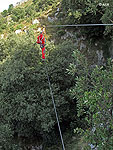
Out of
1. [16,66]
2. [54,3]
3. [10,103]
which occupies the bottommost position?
[10,103]

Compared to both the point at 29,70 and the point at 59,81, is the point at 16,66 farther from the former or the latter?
the point at 59,81

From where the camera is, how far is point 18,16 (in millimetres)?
34594

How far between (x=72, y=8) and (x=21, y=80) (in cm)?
999

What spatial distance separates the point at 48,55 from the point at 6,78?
13.9 ft

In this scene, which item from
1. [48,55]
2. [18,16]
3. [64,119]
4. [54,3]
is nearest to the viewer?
[64,119]

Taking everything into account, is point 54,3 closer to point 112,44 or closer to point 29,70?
point 112,44

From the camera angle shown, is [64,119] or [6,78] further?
[64,119]

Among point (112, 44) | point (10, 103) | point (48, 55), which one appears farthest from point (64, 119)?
point (112, 44)

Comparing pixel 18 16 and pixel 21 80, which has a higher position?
pixel 18 16

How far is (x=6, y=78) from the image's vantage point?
13.4 metres

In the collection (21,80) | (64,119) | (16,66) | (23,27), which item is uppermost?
(23,27)

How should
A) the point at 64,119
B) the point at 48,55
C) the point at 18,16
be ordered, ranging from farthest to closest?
the point at 18,16 < the point at 48,55 < the point at 64,119

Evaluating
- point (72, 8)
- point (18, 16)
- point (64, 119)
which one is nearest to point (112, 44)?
point (72, 8)

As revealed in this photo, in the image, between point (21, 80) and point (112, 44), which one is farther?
point (112, 44)
